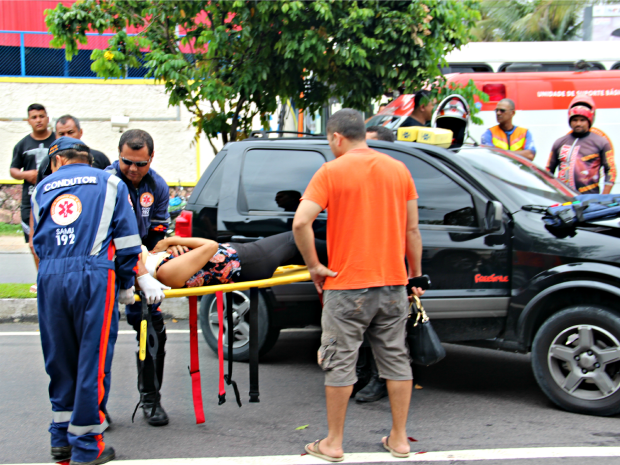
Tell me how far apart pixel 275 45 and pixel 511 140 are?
9.08ft

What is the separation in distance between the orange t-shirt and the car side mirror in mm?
931

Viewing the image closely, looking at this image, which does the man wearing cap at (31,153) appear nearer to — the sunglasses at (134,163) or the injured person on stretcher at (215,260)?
the sunglasses at (134,163)

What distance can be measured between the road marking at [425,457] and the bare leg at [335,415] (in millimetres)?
74

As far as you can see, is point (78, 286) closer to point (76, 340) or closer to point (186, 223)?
point (76, 340)

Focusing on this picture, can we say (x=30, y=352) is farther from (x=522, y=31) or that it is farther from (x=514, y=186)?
(x=522, y=31)

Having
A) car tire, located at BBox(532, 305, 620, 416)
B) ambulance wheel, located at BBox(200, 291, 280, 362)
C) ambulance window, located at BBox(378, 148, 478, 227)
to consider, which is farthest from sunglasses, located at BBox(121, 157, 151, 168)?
car tire, located at BBox(532, 305, 620, 416)

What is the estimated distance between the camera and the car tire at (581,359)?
376cm

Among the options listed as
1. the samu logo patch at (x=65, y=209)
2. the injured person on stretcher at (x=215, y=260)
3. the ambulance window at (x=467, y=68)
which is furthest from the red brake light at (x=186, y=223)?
the ambulance window at (x=467, y=68)

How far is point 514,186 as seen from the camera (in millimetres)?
4391

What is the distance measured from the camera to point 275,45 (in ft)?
21.6

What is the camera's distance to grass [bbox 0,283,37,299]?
6375mm

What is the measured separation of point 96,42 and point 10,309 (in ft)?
31.9

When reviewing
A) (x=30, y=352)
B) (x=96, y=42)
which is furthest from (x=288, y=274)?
(x=96, y=42)

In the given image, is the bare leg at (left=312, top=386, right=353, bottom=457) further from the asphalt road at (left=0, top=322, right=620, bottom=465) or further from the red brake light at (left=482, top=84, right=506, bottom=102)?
the red brake light at (left=482, top=84, right=506, bottom=102)
